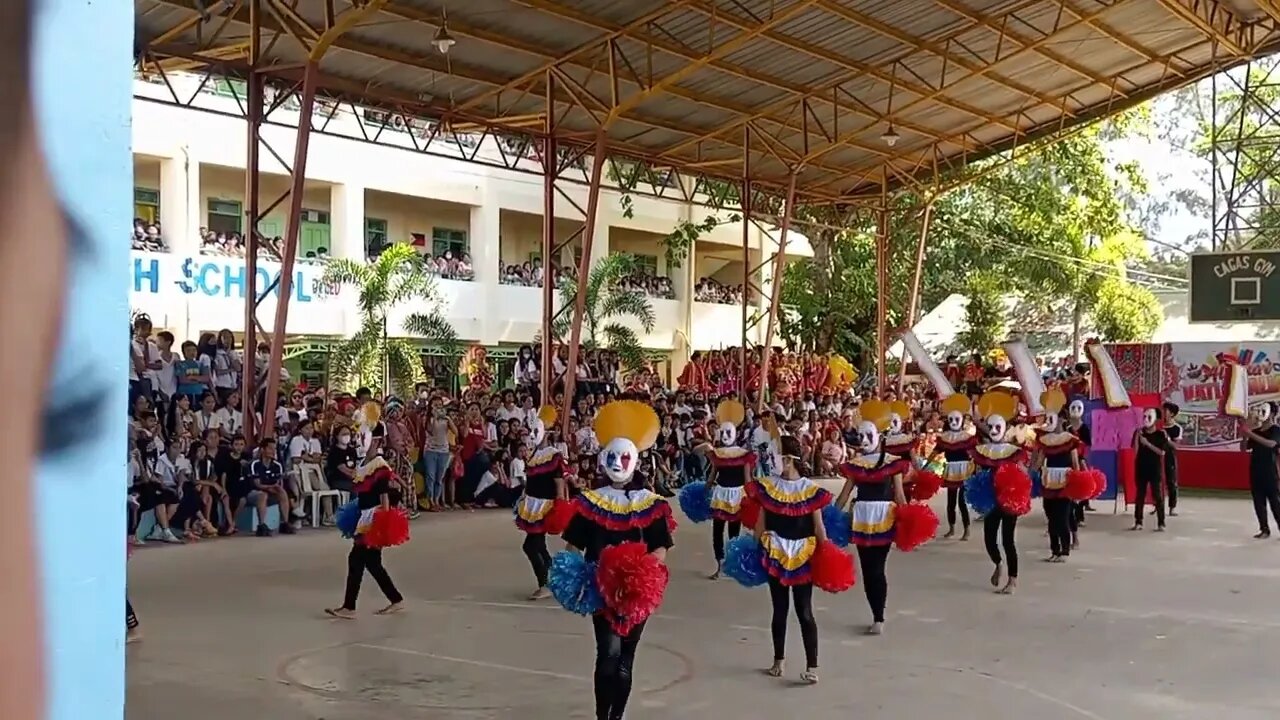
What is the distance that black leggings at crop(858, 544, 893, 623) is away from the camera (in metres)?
8.23

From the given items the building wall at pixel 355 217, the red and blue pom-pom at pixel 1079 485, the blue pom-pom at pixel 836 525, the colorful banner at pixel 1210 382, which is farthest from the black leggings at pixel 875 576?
the colorful banner at pixel 1210 382

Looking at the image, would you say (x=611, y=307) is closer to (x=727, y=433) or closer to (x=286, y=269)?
(x=286, y=269)

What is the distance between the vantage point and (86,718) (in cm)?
185

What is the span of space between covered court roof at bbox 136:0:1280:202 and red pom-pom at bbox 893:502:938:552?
7.87 metres

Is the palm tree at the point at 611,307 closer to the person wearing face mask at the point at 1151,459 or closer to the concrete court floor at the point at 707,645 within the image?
the person wearing face mask at the point at 1151,459

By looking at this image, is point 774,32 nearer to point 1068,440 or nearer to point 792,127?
point 792,127

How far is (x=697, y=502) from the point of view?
33.1 feet

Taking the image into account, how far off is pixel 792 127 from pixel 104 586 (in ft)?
70.1

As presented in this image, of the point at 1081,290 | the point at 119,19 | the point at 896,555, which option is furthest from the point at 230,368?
the point at 1081,290

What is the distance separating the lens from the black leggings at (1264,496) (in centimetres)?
1355

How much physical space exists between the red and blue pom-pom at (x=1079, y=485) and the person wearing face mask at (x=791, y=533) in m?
5.07

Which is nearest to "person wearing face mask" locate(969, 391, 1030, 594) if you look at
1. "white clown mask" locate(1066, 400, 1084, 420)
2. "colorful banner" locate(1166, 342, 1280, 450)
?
"white clown mask" locate(1066, 400, 1084, 420)

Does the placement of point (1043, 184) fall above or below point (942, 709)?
above

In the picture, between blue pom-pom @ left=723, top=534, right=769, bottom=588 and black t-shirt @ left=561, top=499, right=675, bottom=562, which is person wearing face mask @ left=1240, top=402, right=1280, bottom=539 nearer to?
blue pom-pom @ left=723, top=534, right=769, bottom=588
